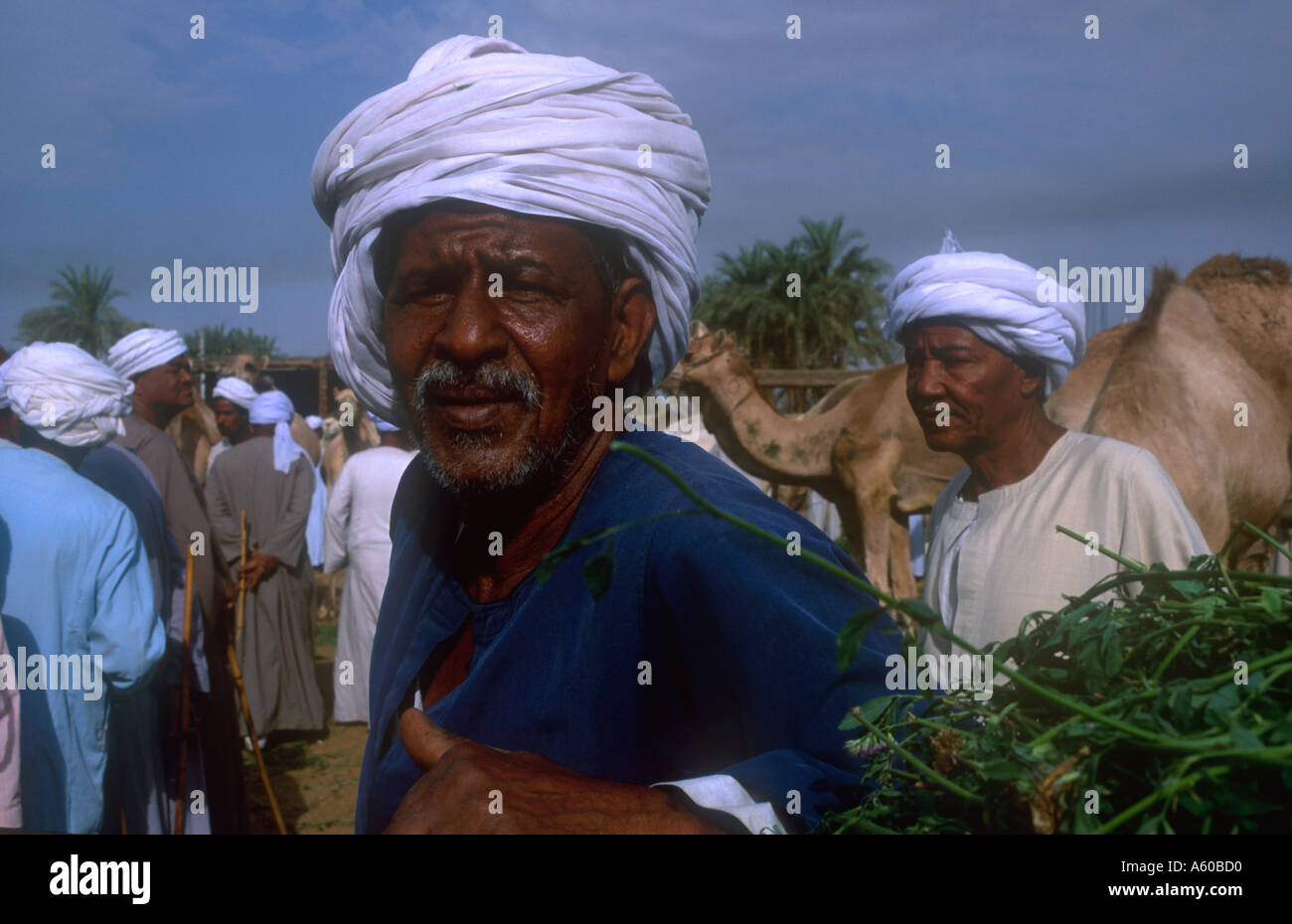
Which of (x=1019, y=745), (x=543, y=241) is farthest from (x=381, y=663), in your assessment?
(x=1019, y=745)

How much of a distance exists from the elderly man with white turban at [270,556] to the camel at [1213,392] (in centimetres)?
503

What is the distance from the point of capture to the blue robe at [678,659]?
1258 mm

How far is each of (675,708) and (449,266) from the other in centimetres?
73

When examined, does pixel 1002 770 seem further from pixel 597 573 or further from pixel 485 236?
pixel 485 236

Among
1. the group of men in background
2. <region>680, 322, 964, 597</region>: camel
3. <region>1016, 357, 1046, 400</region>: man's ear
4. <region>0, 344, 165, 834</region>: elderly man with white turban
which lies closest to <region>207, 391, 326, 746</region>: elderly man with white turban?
the group of men in background

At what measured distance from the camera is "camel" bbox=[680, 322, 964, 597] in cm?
859

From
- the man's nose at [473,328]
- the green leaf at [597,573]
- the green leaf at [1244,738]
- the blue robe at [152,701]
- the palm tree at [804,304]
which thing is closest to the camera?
the green leaf at [1244,738]

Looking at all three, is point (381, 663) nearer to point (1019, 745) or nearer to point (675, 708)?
point (675, 708)

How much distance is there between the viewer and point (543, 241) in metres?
1.65

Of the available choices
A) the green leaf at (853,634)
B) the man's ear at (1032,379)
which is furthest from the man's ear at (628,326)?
the man's ear at (1032,379)

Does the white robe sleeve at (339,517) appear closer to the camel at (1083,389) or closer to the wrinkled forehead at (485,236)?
the camel at (1083,389)

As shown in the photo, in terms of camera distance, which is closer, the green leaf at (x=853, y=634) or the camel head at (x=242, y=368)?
the green leaf at (x=853, y=634)

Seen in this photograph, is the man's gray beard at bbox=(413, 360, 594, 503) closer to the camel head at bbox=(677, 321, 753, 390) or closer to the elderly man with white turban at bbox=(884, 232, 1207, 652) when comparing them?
the elderly man with white turban at bbox=(884, 232, 1207, 652)

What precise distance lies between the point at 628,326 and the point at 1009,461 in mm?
1576
